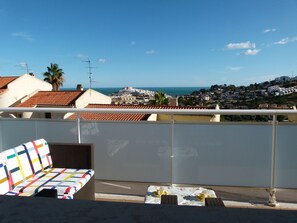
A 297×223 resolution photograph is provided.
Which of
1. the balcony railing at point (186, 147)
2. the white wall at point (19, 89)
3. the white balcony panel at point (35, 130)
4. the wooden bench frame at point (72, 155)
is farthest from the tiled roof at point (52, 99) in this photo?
the wooden bench frame at point (72, 155)

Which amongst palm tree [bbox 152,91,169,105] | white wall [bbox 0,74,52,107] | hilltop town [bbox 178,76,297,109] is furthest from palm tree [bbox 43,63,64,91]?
hilltop town [bbox 178,76,297,109]

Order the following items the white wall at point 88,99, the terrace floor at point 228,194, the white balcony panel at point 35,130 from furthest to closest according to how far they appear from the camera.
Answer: the white wall at point 88,99
the white balcony panel at point 35,130
the terrace floor at point 228,194

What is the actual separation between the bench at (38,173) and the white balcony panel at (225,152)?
1.31m

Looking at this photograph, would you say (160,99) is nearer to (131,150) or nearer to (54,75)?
(54,75)

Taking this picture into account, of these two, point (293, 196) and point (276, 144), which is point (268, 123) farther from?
point (293, 196)

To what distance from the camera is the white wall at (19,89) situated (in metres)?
25.1

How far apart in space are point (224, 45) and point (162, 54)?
12.6 metres

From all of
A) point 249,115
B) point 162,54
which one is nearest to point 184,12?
point 162,54

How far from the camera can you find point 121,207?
2.28 feet

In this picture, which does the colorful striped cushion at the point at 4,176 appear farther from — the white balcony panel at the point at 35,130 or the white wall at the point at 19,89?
the white wall at the point at 19,89

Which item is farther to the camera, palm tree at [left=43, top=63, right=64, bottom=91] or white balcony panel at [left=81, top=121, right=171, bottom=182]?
palm tree at [left=43, top=63, right=64, bottom=91]

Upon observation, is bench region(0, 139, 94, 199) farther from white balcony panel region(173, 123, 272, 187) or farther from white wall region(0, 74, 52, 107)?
white wall region(0, 74, 52, 107)

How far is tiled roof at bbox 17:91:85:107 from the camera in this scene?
25.3 metres

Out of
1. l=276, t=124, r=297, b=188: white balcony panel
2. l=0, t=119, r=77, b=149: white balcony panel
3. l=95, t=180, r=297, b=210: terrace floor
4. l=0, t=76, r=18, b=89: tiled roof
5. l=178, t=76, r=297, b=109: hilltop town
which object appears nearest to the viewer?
l=95, t=180, r=297, b=210: terrace floor
